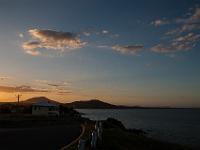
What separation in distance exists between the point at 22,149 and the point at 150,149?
51.1ft

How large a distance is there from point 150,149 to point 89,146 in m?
12.0

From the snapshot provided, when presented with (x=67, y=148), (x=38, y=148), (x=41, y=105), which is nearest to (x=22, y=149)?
(x=38, y=148)

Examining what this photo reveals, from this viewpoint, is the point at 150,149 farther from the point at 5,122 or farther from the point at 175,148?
the point at 5,122

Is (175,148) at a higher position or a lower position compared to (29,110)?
lower

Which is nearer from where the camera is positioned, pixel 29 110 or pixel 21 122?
pixel 21 122

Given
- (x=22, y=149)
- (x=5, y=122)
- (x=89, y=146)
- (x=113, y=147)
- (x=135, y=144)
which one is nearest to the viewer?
(x=22, y=149)

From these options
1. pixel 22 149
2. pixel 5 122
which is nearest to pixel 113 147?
pixel 22 149

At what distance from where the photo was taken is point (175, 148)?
36.0 meters

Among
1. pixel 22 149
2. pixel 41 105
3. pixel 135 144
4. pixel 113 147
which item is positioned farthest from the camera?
pixel 41 105

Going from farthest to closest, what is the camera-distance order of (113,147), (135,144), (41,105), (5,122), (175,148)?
(41,105)
(5,122)
(175,148)
(135,144)
(113,147)

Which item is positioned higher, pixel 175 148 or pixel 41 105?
pixel 41 105

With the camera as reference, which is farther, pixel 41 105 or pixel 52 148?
pixel 41 105

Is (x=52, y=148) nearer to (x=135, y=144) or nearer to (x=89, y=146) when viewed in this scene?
(x=89, y=146)

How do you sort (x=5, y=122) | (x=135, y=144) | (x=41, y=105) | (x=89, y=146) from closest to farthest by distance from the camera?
(x=89, y=146) < (x=135, y=144) < (x=5, y=122) < (x=41, y=105)
